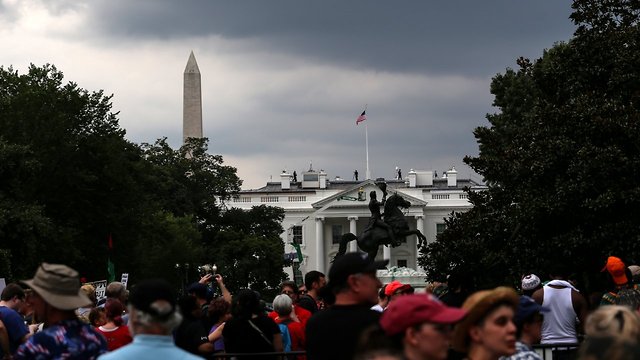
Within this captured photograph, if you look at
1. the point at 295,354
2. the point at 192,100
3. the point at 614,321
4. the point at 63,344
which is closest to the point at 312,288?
the point at 295,354

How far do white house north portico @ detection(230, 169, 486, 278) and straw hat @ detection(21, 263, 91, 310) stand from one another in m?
115

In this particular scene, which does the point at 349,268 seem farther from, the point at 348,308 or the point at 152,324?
the point at 152,324

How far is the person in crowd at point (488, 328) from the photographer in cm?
614

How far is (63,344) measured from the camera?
262 inches

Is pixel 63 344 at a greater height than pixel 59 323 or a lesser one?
lesser

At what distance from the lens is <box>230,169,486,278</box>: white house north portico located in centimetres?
12500

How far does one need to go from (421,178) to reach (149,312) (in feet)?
430

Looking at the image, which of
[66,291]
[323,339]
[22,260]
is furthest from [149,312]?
[22,260]

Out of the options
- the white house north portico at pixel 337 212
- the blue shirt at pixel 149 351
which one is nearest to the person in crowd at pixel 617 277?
the blue shirt at pixel 149 351

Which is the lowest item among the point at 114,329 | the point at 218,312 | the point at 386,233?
the point at 114,329

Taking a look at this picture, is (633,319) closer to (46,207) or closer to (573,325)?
(573,325)

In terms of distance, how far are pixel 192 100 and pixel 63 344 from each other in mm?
109264

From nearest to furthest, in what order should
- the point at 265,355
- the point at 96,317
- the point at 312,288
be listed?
the point at 265,355 < the point at 96,317 < the point at 312,288

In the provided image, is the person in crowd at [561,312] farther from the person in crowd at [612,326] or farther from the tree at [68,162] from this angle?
the tree at [68,162]
